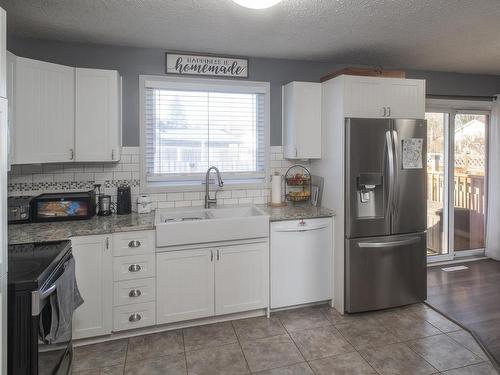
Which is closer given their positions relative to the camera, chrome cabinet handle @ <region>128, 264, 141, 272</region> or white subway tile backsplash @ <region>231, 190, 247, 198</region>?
chrome cabinet handle @ <region>128, 264, 141, 272</region>

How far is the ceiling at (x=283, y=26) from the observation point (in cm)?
233

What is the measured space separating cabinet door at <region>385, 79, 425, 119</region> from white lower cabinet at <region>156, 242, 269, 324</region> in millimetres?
1771

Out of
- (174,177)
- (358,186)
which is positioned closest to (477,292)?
(358,186)

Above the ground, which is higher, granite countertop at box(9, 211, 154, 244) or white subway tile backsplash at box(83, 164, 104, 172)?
white subway tile backsplash at box(83, 164, 104, 172)

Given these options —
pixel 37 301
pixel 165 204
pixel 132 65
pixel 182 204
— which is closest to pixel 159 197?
pixel 165 204

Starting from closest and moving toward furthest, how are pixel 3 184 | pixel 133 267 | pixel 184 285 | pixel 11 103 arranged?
pixel 3 184, pixel 11 103, pixel 133 267, pixel 184 285

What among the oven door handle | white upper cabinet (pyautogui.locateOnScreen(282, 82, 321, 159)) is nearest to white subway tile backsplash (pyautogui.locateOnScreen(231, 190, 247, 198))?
white upper cabinet (pyautogui.locateOnScreen(282, 82, 321, 159))

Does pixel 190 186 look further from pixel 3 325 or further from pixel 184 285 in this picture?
pixel 3 325

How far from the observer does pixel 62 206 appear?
2.76 m

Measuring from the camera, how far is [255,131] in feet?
11.9

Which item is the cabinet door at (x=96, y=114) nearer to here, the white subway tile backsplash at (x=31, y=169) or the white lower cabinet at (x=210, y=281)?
the white subway tile backsplash at (x=31, y=169)

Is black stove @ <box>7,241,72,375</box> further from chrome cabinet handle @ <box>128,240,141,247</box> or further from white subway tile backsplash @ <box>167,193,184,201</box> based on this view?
white subway tile backsplash @ <box>167,193,184,201</box>

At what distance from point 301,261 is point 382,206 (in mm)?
873

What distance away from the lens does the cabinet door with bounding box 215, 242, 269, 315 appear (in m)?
2.89
